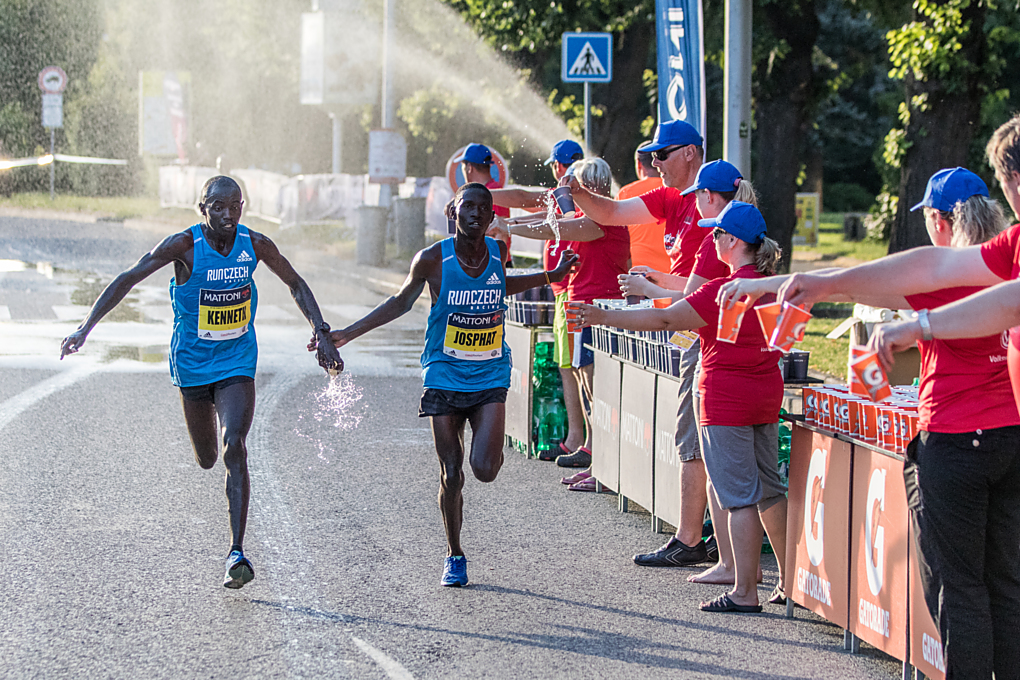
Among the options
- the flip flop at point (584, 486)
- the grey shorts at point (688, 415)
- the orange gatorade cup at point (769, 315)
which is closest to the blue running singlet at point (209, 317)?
the grey shorts at point (688, 415)

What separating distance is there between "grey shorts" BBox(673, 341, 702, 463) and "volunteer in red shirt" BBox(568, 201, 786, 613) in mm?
567

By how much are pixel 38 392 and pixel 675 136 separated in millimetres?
6576

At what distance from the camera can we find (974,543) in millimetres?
4227

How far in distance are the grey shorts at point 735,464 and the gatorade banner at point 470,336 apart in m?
1.09

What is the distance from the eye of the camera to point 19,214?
138 ft

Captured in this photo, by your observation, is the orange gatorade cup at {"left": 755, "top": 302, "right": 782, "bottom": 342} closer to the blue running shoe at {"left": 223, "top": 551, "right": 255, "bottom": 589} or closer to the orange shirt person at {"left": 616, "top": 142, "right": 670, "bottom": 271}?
the blue running shoe at {"left": 223, "top": 551, "right": 255, "bottom": 589}

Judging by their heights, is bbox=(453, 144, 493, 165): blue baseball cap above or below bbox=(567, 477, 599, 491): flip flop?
above

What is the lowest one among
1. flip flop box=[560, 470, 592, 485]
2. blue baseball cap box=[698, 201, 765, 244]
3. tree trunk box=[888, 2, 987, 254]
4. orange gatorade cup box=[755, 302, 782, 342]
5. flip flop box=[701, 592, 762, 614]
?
flip flop box=[701, 592, 762, 614]

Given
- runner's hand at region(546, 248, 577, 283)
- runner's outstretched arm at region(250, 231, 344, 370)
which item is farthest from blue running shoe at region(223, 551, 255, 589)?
runner's hand at region(546, 248, 577, 283)

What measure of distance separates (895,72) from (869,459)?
11518 mm

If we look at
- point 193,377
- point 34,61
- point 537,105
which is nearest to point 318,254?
point 537,105

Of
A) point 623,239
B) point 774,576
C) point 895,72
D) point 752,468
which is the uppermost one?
point 895,72

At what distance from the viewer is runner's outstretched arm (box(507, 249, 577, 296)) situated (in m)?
6.61

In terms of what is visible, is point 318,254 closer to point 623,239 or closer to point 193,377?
point 623,239
